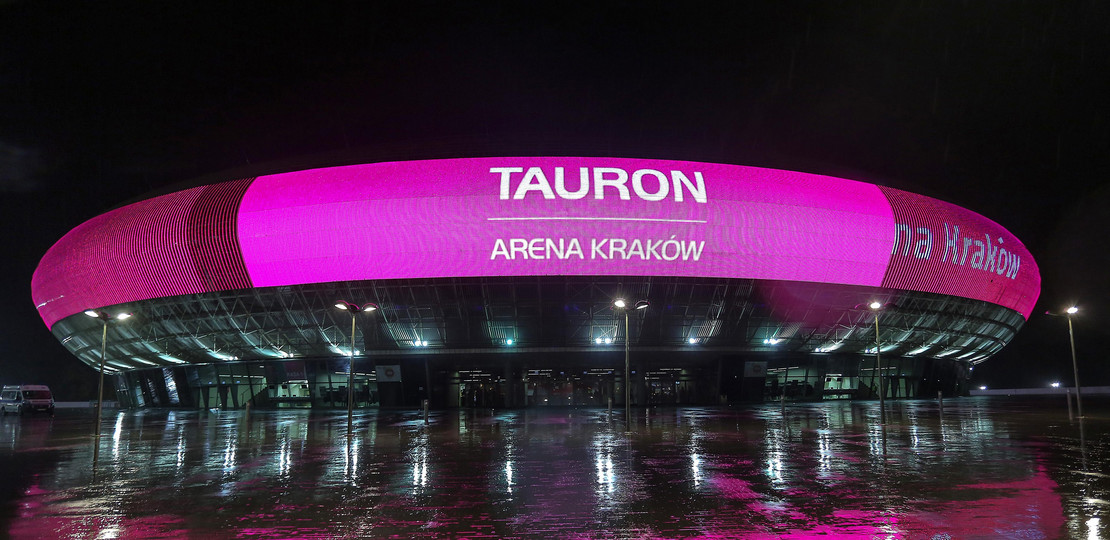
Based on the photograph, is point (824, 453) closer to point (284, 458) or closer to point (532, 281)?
point (284, 458)

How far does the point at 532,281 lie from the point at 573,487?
84.6 ft

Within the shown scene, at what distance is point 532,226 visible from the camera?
112ft

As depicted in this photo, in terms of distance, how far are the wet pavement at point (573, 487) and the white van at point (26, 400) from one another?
108 ft

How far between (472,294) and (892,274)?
26.7 meters

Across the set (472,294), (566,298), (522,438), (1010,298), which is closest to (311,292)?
(472,294)

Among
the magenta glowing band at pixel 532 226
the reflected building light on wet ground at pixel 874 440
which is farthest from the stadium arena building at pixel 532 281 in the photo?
the reflected building light on wet ground at pixel 874 440

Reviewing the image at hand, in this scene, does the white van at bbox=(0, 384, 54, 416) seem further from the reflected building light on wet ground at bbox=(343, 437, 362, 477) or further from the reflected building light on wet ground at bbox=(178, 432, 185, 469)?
the reflected building light on wet ground at bbox=(343, 437, 362, 477)

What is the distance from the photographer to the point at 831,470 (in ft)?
40.3

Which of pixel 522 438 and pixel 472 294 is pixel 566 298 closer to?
pixel 472 294

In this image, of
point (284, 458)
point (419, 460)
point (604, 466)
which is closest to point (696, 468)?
point (604, 466)

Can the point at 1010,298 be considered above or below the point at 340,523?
above

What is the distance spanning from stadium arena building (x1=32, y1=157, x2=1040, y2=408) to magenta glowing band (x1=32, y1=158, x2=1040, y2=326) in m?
0.13

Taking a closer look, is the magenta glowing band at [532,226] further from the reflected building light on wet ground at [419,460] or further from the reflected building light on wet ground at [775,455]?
the reflected building light on wet ground at [775,455]

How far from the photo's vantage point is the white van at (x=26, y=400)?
45.3 m
